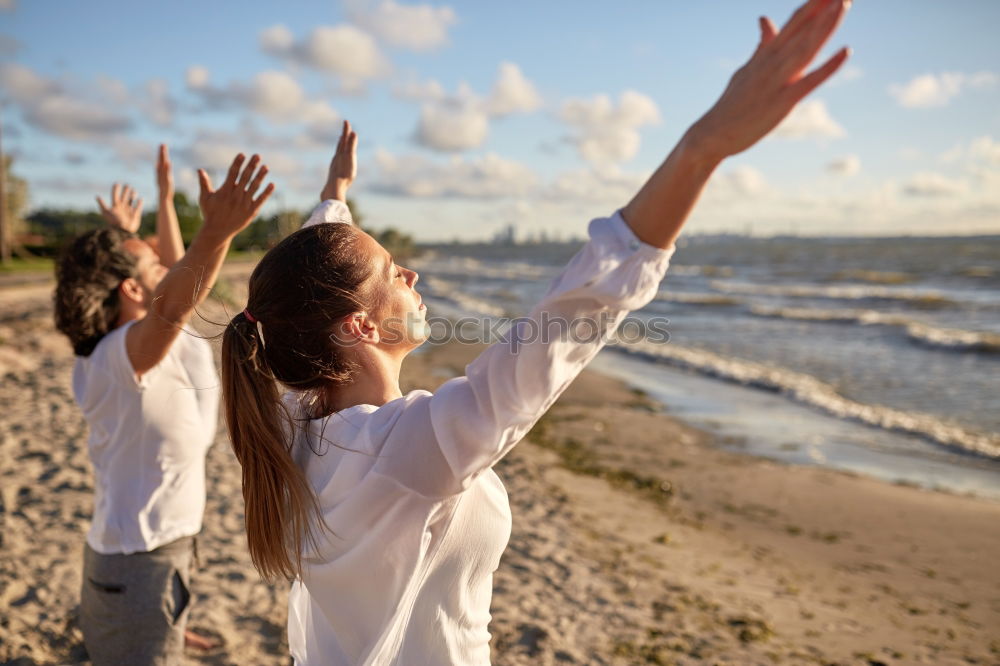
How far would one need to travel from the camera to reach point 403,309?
5.25ft

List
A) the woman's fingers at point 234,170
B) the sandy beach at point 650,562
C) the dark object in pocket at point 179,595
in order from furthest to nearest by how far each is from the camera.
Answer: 1. the sandy beach at point 650,562
2. the dark object in pocket at point 179,595
3. the woman's fingers at point 234,170

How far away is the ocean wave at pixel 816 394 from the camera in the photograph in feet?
31.5

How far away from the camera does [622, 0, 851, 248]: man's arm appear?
0.96 m

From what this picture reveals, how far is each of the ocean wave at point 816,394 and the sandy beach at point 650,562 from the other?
2.48m

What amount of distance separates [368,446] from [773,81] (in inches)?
37.0

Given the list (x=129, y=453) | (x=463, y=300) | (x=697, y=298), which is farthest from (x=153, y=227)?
(x=697, y=298)

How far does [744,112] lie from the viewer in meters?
0.98

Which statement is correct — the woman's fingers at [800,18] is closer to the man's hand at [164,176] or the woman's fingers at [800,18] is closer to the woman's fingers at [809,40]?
the woman's fingers at [809,40]

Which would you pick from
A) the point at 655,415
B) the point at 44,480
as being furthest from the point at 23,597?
the point at 655,415

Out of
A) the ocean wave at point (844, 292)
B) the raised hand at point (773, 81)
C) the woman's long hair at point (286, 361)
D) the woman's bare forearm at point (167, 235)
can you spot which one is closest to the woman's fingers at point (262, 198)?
the woman's long hair at point (286, 361)

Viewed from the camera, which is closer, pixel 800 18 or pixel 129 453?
pixel 800 18

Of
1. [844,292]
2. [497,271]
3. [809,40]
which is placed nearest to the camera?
[809,40]

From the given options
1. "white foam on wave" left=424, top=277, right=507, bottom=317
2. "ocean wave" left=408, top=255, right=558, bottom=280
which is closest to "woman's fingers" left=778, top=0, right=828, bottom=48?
"white foam on wave" left=424, top=277, right=507, bottom=317

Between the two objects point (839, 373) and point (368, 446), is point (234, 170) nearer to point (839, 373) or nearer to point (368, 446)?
point (368, 446)
